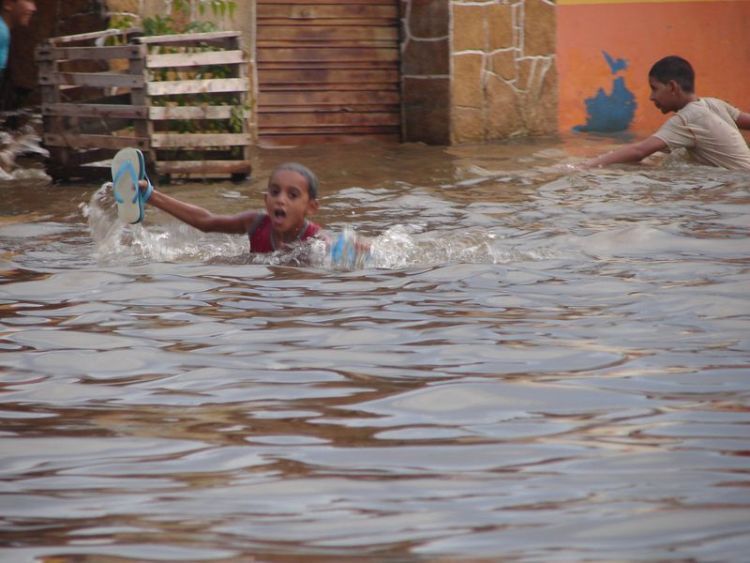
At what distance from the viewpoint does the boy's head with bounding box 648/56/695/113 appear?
1044 cm

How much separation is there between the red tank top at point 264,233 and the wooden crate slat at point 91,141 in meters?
3.30

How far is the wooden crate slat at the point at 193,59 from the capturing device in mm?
10133

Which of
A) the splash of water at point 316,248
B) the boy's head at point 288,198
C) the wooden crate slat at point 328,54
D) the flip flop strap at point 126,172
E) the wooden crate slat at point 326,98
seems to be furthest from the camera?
the wooden crate slat at point 326,98

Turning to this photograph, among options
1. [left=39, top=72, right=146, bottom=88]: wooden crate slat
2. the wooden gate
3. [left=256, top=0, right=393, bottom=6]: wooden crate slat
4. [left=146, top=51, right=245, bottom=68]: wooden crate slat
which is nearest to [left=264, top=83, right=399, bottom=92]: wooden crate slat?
the wooden gate

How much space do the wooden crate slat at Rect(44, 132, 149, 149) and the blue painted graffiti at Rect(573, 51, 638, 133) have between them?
5.96 m

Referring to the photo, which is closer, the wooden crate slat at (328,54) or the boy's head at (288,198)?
the boy's head at (288,198)

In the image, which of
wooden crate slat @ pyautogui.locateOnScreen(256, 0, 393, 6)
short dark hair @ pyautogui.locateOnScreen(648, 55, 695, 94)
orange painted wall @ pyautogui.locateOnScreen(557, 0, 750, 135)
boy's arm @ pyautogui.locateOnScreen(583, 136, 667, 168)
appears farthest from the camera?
orange painted wall @ pyautogui.locateOnScreen(557, 0, 750, 135)

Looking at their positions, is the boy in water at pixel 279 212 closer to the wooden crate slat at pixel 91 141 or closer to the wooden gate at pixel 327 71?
the wooden crate slat at pixel 91 141

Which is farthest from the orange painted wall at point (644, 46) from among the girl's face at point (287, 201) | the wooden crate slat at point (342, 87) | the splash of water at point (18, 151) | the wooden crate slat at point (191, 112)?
the girl's face at point (287, 201)

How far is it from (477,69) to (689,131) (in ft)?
11.4

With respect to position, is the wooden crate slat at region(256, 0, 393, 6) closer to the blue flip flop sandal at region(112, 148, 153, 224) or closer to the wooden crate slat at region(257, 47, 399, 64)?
the wooden crate slat at region(257, 47, 399, 64)

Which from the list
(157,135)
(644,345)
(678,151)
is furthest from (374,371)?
(678,151)

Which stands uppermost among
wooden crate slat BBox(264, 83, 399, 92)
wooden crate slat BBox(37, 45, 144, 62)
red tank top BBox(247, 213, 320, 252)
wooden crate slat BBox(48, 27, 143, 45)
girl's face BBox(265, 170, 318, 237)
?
wooden crate slat BBox(48, 27, 143, 45)

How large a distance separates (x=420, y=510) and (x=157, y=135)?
788cm
